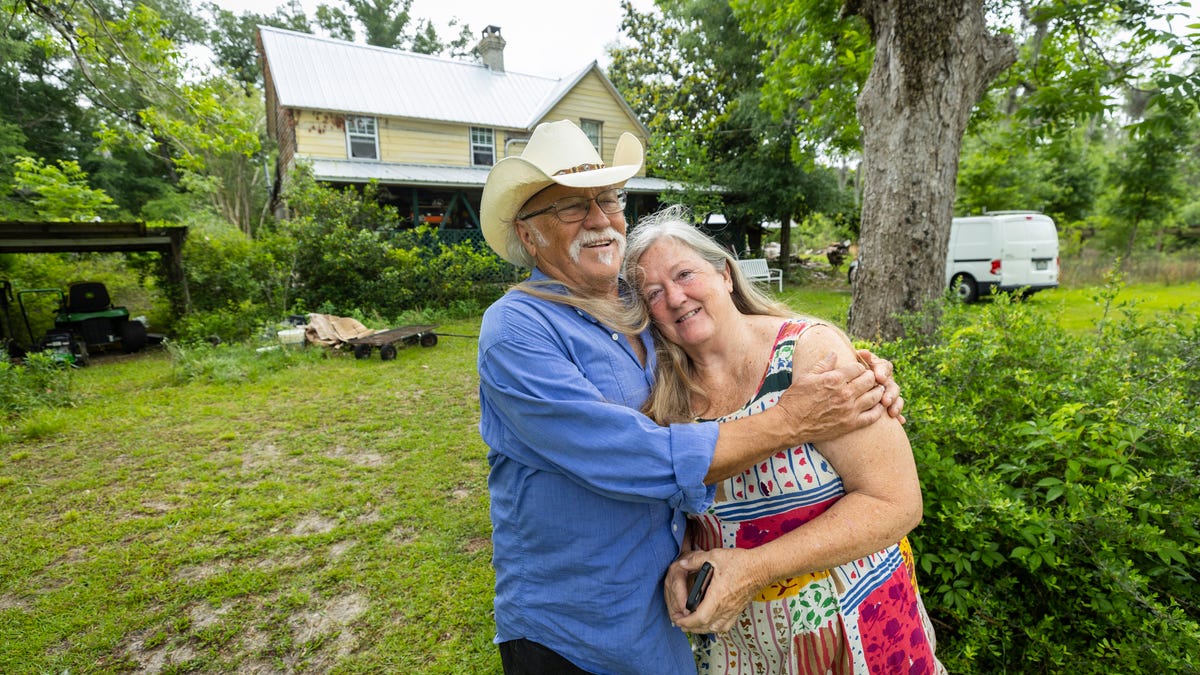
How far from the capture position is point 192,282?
11109mm

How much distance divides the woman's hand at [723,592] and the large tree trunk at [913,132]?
10.5ft

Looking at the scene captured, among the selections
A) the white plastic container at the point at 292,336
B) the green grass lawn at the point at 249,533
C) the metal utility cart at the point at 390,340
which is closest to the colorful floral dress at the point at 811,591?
the green grass lawn at the point at 249,533

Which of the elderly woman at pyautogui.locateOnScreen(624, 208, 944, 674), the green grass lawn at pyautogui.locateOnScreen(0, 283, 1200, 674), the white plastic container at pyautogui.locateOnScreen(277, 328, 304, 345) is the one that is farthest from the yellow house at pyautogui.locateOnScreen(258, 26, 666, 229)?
the elderly woman at pyautogui.locateOnScreen(624, 208, 944, 674)

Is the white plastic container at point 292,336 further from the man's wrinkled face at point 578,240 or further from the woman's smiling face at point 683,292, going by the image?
the woman's smiling face at point 683,292

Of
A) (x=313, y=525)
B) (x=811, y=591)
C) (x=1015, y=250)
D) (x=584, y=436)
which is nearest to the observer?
(x=584, y=436)

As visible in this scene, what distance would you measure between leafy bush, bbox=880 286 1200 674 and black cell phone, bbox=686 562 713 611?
121 centimetres

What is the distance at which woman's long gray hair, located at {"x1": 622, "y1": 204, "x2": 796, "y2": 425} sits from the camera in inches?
65.7

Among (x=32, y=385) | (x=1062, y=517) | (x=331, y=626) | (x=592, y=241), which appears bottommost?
(x=331, y=626)

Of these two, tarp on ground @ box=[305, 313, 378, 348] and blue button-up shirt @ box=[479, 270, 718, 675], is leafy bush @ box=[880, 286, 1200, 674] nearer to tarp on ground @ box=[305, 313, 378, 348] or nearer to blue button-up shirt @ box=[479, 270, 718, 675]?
blue button-up shirt @ box=[479, 270, 718, 675]

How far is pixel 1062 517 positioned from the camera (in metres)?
1.92

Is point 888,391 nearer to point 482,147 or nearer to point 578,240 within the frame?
point 578,240

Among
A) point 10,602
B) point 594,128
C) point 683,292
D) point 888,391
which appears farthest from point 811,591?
point 594,128

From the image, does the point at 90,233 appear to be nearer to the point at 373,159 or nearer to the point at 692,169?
the point at 373,159

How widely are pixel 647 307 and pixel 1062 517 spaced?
1.75 meters
